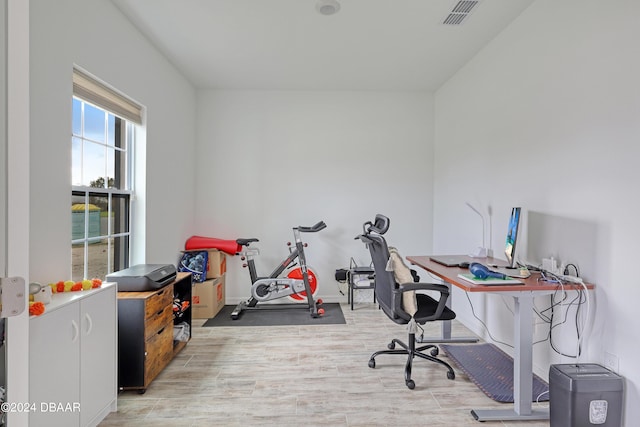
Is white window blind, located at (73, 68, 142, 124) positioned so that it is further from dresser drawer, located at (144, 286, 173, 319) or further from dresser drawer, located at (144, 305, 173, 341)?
dresser drawer, located at (144, 305, 173, 341)

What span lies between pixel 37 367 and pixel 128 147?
2.06 meters

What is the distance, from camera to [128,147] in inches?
115

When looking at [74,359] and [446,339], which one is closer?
[74,359]

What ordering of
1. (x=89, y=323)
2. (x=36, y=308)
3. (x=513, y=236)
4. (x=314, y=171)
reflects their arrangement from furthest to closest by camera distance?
(x=314, y=171) → (x=513, y=236) → (x=89, y=323) → (x=36, y=308)

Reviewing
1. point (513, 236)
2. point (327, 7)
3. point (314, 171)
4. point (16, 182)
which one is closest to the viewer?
point (16, 182)

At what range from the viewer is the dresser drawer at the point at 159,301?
7.27 feet

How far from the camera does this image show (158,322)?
2365 millimetres

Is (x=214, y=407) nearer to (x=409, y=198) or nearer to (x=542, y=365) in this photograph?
(x=542, y=365)

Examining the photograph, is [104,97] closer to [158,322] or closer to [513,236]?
[158,322]

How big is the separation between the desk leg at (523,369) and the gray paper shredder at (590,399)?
0.21 m

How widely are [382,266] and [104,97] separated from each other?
8.15 ft

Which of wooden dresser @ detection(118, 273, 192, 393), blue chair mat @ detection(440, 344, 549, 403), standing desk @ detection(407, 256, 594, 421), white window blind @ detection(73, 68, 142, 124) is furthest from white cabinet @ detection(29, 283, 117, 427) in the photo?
blue chair mat @ detection(440, 344, 549, 403)

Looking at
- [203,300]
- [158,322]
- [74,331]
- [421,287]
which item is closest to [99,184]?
[158,322]

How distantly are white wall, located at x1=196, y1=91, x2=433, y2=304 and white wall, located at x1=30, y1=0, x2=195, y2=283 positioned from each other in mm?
670
